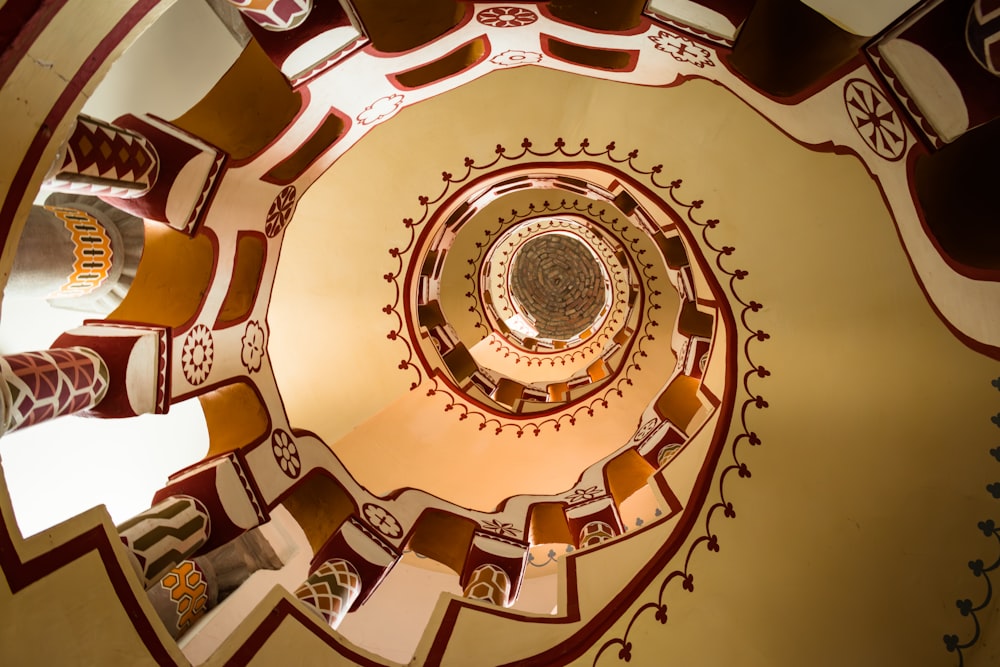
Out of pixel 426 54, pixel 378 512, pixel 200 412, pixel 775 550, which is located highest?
pixel 426 54

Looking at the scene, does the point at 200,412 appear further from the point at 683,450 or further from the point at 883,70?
the point at 883,70

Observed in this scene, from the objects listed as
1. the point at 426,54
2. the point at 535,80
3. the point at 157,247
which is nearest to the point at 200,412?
the point at 157,247

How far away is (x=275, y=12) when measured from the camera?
306 centimetres

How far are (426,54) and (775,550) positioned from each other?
422 cm

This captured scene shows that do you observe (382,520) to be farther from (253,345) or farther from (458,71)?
(458,71)

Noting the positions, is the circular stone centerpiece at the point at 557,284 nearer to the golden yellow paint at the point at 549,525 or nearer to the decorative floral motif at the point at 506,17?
the golden yellow paint at the point at 549,525

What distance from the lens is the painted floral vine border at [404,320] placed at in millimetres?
6195

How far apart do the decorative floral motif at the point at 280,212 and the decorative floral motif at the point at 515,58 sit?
192 cm

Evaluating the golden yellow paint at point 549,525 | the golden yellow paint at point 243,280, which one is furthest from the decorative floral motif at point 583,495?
the golden yellow paint at point 243,280

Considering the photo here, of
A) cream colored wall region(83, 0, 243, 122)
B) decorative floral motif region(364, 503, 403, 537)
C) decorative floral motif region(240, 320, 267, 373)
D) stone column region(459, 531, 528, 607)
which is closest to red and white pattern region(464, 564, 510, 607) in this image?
stone column region(459, 531, 528, 607)

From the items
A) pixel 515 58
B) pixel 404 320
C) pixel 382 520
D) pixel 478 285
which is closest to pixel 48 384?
pixel 382 520

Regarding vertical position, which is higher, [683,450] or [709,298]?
[709,298]

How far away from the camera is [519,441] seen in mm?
7891

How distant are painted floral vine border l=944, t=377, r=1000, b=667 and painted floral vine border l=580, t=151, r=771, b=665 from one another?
1415mm
